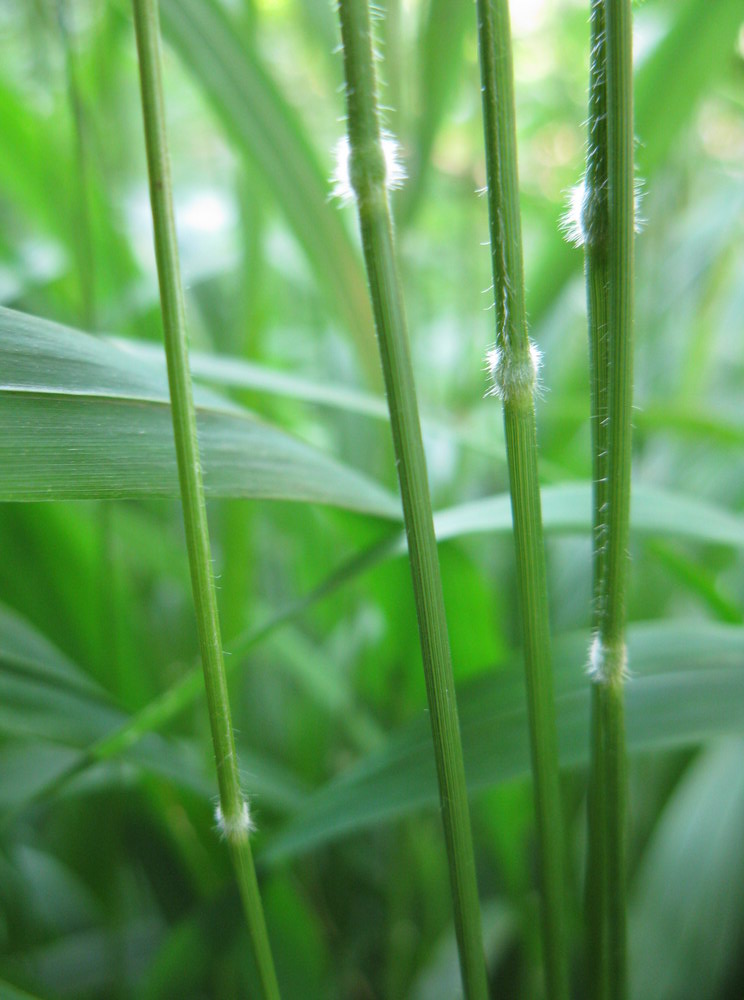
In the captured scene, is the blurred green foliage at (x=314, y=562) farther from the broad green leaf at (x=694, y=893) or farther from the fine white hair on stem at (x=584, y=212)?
the fine white hair on stem at (x=584, y=212)

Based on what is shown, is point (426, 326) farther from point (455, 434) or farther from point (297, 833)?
point (297, 833)

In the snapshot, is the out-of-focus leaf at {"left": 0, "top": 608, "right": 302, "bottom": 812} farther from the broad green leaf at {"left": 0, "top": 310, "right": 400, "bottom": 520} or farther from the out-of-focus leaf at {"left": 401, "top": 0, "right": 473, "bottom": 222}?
the out-of-focus leaf at {"left": 401, "top": 0, "right": 473, "bottom": 222}

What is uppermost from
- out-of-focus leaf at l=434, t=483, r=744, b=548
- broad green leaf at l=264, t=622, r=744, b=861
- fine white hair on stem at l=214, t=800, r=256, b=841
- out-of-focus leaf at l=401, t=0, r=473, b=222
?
out-of-focus leaf at l=401, t=0, r=473, b=222

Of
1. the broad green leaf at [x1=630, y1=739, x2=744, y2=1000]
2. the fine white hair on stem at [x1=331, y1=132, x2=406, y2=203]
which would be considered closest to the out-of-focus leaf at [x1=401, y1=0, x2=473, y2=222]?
the fine white hair on stem at [x1=331, y1=132, x2=406, y2=203]

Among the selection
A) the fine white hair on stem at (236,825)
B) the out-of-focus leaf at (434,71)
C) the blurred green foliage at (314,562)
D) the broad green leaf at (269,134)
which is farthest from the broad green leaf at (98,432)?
the out-of-focus leaf at (434,71)

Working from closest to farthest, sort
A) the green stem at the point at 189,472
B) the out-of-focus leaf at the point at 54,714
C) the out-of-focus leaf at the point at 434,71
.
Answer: the green stem at the point at 189,472 → the out-of-focus leaf at the point at 54,714 → the out-of-focus leaf at the point at 434,71

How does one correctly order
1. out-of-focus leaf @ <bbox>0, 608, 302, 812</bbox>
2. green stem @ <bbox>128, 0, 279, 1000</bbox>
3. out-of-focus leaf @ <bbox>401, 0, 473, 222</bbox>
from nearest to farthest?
green stem @ <bbox>128, 0, 279, 1000</bbox> → out-of-focus leaf @ <bbox>0, 608, 302, 812</bbox> → out-of-focus leaf @ <bbox>401, 0, 473, 222</bbox>
